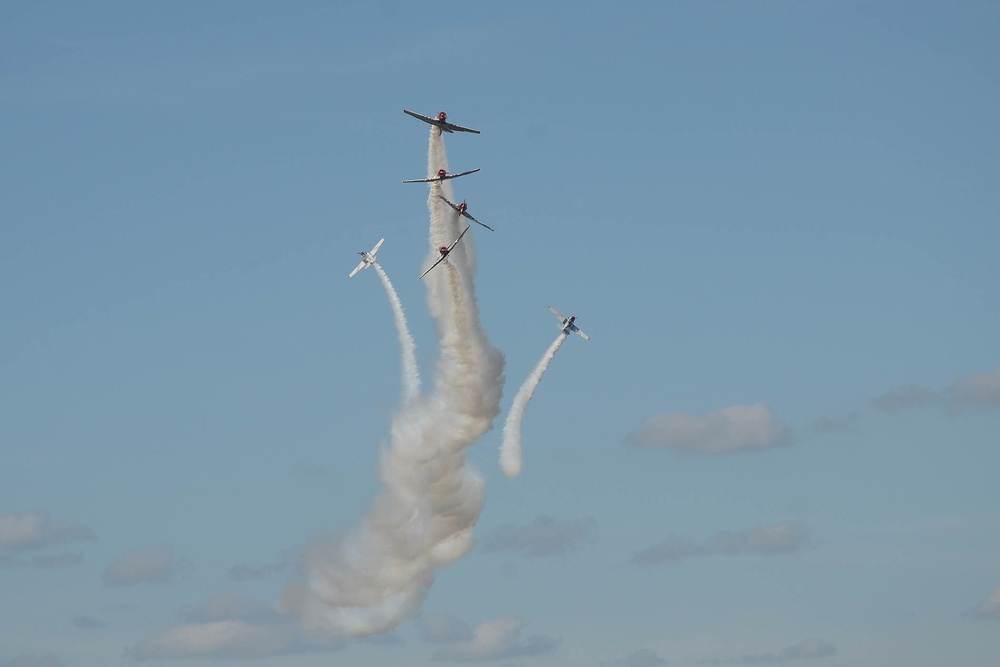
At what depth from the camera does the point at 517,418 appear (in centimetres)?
17738

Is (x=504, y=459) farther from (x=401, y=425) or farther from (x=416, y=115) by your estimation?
(x=416, y=115)

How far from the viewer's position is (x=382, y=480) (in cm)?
17162

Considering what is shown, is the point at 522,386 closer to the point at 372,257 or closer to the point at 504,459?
the point at 504,459

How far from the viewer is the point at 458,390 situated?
171 metres

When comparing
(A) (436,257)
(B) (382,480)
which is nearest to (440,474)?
(B) (382,480)

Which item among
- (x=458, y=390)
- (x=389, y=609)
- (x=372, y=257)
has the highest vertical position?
(x=372, y=257)

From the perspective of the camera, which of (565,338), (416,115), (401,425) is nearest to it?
(416,115)

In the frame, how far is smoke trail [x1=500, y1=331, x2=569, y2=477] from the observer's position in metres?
175

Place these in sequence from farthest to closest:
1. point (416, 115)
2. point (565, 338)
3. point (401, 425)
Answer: point (565, 338)
point (401, 425)
point (416, 115)

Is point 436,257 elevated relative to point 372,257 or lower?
lower

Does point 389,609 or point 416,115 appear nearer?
point 416,115

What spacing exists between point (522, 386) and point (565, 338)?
6108 millimetres

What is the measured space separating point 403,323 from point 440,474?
12924 millimetres

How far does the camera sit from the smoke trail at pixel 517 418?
175 m
